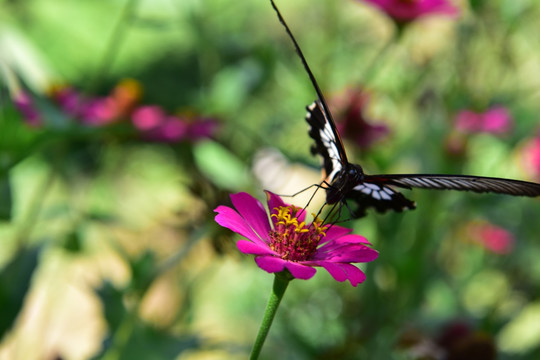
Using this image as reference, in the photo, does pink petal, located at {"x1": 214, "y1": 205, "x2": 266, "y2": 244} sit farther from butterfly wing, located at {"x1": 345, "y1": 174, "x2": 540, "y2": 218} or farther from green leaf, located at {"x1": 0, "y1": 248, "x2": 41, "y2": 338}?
green leaf, located at {"x1": 0, "y1": 248, "x2": 41, "y2": 338}

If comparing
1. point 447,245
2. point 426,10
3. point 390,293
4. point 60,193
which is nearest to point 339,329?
point 390,293

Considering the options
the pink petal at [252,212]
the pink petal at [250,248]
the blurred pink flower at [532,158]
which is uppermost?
the blurred pink flower at [532,158]

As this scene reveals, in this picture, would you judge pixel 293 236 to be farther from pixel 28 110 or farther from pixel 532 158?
pixel 532 158

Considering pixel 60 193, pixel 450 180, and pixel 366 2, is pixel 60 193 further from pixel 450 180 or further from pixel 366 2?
pixel 450 180

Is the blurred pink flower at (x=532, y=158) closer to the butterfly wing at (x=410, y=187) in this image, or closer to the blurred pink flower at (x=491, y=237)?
the blurred pink flower at (x=491, y=237)

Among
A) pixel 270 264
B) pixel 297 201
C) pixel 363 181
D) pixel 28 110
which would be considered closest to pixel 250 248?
pixel 270 264

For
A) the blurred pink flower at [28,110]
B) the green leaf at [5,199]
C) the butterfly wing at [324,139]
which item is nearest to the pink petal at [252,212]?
the butterfly wing at [324,139]

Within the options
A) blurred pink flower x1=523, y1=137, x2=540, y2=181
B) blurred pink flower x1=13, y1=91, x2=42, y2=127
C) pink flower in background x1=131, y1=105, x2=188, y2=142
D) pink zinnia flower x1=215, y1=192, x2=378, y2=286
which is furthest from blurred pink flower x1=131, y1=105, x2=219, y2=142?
blurred pink flower x1=523, y1=137, x2=540, y2=181
